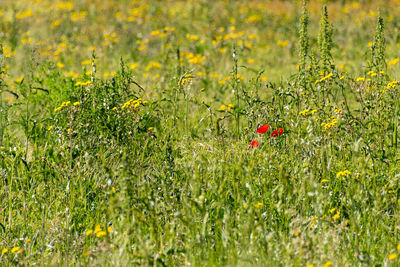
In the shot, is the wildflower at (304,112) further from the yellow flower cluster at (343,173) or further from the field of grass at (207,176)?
the yellow flower cluster at (343,173)

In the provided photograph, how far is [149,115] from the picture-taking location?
4.18 m

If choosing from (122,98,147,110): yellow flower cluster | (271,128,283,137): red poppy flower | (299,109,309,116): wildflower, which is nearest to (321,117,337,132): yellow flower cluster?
(299,109,309,116): wildflower

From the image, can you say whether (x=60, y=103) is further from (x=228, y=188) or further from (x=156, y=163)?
(x=228, y=188)

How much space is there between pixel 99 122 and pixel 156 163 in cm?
57

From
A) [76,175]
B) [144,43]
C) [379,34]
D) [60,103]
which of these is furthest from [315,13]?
[76,175]

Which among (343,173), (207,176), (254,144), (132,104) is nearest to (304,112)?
(254,144)

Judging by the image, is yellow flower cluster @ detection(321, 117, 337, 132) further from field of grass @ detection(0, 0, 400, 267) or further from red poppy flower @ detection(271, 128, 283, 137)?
red poppy flower @ detection(271, 128, 283, 137)

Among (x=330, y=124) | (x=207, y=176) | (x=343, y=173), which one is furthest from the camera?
(x=330, y=124)

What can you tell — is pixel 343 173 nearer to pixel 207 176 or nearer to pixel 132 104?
pixel 207 176

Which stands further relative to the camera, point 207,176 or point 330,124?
point 330,124

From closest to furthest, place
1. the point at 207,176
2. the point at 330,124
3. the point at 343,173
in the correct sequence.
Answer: the point at 207,176 → the point at 343,173 → the point at 330,124

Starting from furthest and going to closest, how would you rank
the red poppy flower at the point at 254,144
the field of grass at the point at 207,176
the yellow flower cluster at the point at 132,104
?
the yellow flower cluster at the point at 132,104 < the red poppy flower at the point at 254,144 < the field of grass at the point at 207,176

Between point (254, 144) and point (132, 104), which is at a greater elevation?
point (132, 104)

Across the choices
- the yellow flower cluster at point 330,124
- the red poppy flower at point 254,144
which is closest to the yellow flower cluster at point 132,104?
the red poppy flower at point 254,144
